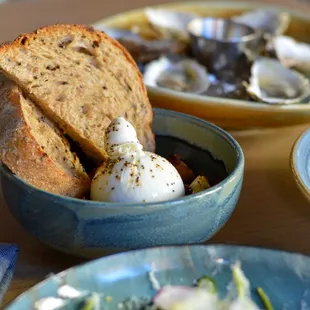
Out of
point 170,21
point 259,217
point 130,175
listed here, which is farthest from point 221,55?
point 130,175

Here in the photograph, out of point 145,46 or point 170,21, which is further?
point 170,21

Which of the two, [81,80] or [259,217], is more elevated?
[81,80]

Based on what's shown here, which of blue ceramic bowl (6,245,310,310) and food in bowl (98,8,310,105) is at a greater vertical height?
blue ceramic bowl (6,245,310,310)

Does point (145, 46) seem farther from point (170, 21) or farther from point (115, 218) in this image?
point (115, 218)

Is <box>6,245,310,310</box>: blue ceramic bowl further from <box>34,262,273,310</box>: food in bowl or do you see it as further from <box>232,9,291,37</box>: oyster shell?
<box>232,9,291,37</box>: oyster shell

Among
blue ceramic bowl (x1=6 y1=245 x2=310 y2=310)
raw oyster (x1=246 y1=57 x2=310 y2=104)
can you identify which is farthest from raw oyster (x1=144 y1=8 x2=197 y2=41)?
blue ceramic bowl (x1=6 y1=245 x2=310 y2=310)

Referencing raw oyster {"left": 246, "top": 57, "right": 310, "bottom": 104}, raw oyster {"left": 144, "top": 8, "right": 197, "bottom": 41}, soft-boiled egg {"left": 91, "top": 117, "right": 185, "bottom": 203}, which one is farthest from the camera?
raw oyster {"left": 144, "top": 8, "right": 197, "bottom": 41}
